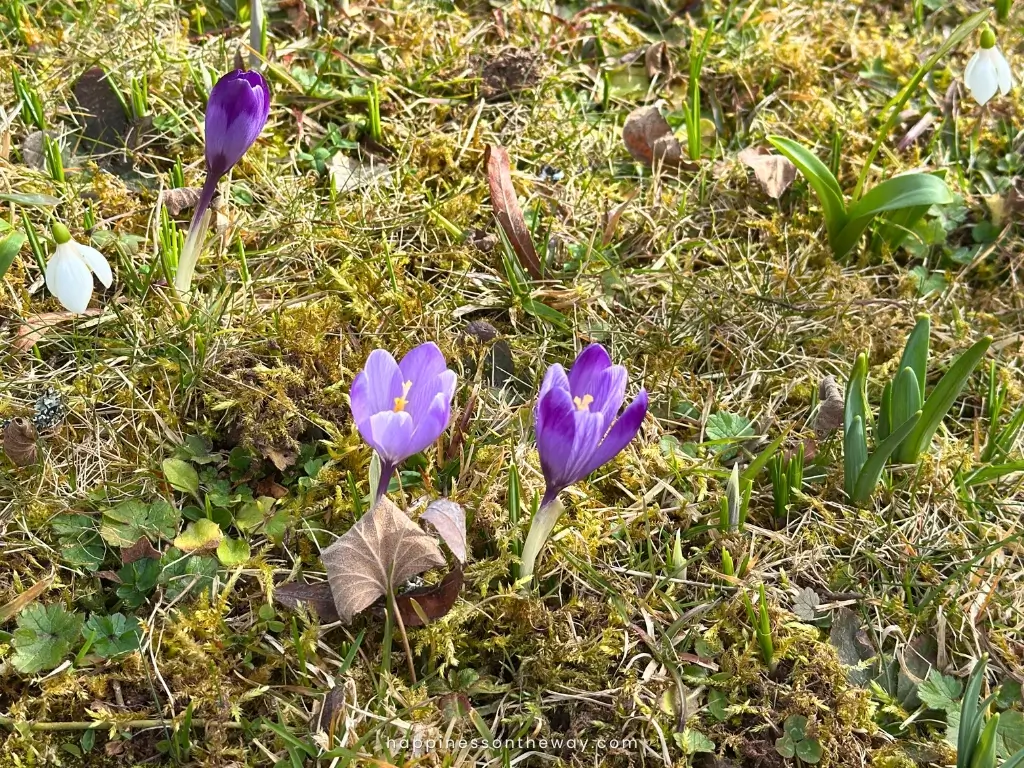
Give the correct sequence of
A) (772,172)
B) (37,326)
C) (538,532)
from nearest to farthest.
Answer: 1. (538,532)
2. (37,326)
3. (772,172)

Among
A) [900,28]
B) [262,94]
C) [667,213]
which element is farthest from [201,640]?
[900,28]

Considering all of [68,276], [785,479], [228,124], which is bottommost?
[785,479]

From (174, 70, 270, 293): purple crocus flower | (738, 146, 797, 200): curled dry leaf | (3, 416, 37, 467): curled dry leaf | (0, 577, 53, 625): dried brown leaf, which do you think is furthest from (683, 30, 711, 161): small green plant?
(0, 577, 53, 625): dried brown leaf

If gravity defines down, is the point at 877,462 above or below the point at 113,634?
above

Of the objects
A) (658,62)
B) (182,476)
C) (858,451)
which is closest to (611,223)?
(658,62)

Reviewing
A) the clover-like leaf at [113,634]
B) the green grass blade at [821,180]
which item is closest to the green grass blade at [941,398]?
the green grass blade at [821,180]

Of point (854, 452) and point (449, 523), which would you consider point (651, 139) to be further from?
point (449, 523)

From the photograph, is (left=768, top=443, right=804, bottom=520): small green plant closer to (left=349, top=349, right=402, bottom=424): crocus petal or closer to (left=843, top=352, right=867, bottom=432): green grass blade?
(left=843, top=352, right=867, bottom=432): green grass blade
